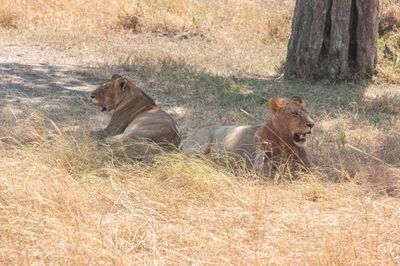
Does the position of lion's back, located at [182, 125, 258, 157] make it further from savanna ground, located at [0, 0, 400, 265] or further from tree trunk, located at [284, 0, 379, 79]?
tree trunk, located at [284, 0, 379, 79]

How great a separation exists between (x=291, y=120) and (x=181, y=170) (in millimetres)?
952

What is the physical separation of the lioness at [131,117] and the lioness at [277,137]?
33 cm

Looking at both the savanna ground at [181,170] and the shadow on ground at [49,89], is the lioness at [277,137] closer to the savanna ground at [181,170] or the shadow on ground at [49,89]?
the savanna ground at [181,170]

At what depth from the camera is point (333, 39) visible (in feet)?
32.5

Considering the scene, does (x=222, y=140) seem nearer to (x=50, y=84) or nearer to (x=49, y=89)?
(x=49, y=89)

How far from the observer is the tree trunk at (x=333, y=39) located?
9859mm

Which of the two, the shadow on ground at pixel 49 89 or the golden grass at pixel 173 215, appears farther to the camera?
the shadow on ground at pixel 49 89

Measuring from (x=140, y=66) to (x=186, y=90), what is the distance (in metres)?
1.10

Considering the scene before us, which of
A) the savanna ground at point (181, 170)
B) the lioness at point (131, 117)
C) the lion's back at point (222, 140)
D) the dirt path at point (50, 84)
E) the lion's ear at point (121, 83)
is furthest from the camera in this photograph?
the dirt path at point (50, 84)

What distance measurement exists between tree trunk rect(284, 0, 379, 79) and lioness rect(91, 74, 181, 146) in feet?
11.2

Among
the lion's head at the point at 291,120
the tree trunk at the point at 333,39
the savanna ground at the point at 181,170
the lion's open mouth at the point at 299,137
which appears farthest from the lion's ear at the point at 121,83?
the tree trunk at the point at 333,39

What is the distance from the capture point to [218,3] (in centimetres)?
1448

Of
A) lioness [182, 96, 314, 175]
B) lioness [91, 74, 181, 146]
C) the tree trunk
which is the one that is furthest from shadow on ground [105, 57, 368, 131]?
lioness [182, 96, 314, 175]

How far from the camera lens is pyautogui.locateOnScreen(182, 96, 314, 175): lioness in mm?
5840
